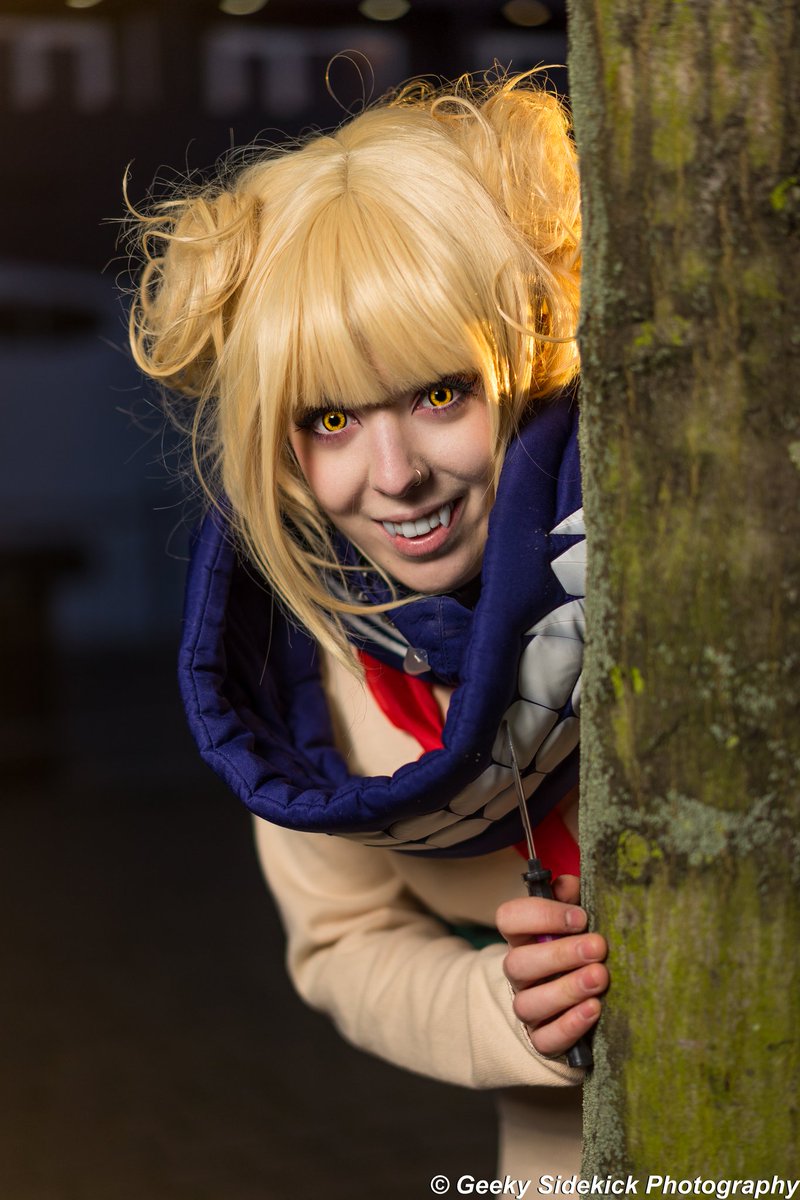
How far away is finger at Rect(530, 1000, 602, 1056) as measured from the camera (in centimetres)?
94

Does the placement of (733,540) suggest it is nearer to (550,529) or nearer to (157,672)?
(550,529)

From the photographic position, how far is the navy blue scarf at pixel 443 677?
1.16m

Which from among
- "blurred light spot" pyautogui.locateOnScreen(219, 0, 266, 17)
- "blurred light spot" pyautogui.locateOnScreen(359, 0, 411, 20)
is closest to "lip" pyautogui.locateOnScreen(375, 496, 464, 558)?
"blurred light spot" pyautogui.locateOnScreen(359, 0, 411, 20)

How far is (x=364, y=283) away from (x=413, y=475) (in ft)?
0.60

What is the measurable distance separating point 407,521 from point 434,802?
280 mm

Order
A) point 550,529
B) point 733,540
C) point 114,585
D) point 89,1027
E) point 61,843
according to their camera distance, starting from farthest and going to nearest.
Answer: point 114,585 < point 61,843 < point 89,1027 < point 550,529 < point 733,540

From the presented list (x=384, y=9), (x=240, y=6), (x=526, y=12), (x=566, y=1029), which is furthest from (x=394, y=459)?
(x=240, y=6)

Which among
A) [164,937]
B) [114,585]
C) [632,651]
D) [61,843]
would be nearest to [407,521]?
[632,651]

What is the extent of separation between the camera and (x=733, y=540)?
78cm

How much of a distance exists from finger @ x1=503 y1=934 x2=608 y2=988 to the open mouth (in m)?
0.42

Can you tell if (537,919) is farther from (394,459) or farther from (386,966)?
(386,966)

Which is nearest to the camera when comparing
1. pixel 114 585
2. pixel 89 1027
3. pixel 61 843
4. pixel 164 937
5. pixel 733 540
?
pixel 733 540

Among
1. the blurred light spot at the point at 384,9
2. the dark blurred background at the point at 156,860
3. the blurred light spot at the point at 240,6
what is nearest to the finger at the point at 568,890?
the dark blurred background at the point at 156,860

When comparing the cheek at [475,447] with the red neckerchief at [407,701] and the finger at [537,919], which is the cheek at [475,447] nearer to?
the red neckerchief at [407,701]
